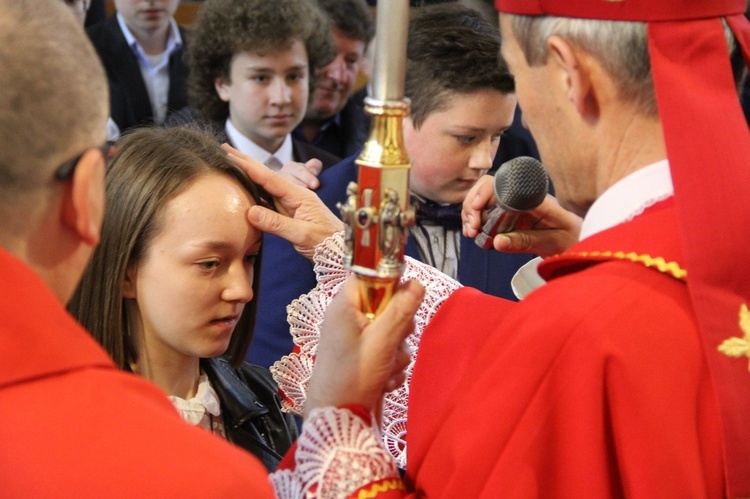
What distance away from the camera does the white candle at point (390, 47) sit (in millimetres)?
1490

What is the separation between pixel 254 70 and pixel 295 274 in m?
1.59

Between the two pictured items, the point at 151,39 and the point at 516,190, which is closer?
the point at 516,190

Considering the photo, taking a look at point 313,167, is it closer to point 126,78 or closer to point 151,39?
point 126,78

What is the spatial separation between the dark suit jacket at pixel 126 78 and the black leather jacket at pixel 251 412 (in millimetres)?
2165

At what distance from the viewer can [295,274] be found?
2738 mm

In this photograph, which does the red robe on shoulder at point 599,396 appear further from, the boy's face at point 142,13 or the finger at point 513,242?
the boy's face at point 142,13

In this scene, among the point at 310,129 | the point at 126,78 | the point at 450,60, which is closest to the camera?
the point at 450,60

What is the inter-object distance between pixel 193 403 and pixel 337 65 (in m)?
2.95

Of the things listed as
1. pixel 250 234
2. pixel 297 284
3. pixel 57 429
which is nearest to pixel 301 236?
pixel 250 234

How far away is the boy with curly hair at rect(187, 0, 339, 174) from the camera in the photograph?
4.10m

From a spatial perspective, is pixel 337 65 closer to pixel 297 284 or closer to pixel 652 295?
pixel 297 284

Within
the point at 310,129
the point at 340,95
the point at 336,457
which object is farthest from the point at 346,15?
the point at 336,457

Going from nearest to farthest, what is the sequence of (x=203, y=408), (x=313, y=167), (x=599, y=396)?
(x=599, y=396) → (x=203, y=408) → (x=313, y=167)

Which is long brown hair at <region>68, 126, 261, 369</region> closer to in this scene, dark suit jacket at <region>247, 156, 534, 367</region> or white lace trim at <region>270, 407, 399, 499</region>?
dark suit jacket at <region>247, 156, 534, 367</region>
